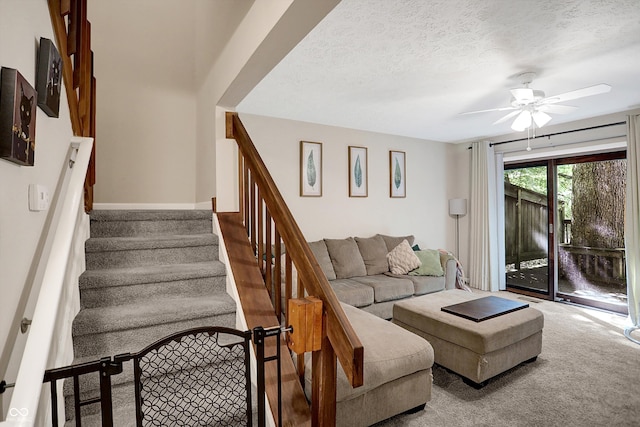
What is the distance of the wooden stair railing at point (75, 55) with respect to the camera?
1.62 m

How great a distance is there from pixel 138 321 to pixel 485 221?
16.9 ft

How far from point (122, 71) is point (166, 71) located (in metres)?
0.44

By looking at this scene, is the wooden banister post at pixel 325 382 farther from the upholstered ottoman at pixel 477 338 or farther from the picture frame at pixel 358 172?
the picture frame at pixel 358 172

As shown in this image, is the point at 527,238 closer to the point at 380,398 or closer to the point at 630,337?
the point at 630,337

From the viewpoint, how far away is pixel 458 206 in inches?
226

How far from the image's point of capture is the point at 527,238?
213 inches

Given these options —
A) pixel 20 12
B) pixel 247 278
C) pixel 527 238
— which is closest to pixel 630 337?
pixel 527 238

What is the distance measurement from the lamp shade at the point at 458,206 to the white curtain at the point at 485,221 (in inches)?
7.2

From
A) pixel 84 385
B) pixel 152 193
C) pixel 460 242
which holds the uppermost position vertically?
pixel 152 193

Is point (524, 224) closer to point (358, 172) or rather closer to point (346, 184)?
point (358, 172)

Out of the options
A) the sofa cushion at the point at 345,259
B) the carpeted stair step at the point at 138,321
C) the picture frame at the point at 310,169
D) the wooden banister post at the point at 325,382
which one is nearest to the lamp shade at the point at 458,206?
the sofa cushion at the point at 345,259

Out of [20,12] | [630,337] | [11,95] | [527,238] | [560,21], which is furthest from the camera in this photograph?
[527,238]

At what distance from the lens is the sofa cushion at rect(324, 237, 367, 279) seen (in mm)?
4238

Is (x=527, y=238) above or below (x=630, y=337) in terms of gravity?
above
